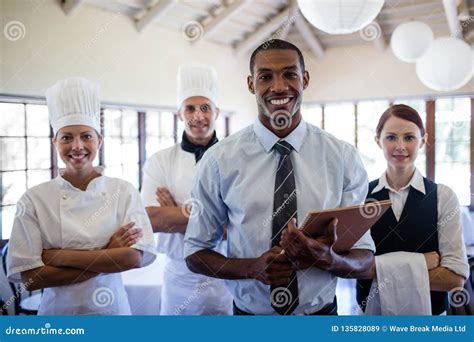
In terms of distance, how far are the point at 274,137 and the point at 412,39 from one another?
0.66 m

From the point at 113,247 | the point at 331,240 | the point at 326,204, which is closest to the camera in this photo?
the point at 331,240

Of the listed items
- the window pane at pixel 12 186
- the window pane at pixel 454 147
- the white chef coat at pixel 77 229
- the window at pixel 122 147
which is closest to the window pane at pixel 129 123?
the window at pixel 122 147

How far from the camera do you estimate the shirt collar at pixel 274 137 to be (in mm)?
1060

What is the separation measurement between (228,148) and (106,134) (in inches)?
30.4

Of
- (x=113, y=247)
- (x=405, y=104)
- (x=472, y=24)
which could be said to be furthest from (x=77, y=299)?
(x=472, y=24)

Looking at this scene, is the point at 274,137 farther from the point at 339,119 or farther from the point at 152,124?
the point at 152,124

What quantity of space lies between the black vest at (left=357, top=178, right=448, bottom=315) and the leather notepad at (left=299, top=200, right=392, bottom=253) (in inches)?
8.9

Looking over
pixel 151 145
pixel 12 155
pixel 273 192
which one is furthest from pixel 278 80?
pixel 12 155

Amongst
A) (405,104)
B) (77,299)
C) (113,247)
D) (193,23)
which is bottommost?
(77,299)

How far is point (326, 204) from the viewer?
3.36 feet

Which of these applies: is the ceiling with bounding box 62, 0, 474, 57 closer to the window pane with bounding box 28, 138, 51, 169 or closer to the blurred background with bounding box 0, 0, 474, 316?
the blurred background with bounding box 0, 0, 474, 316

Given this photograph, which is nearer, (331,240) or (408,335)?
(331,240)

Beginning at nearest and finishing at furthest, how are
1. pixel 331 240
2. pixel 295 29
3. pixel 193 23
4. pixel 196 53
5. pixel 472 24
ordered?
pixel 331 240 < pixel 472 24 < pixel 295 29 < pixel 193 23 < pixel 196 53

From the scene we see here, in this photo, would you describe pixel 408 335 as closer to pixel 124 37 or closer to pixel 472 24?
pixel 472 24
